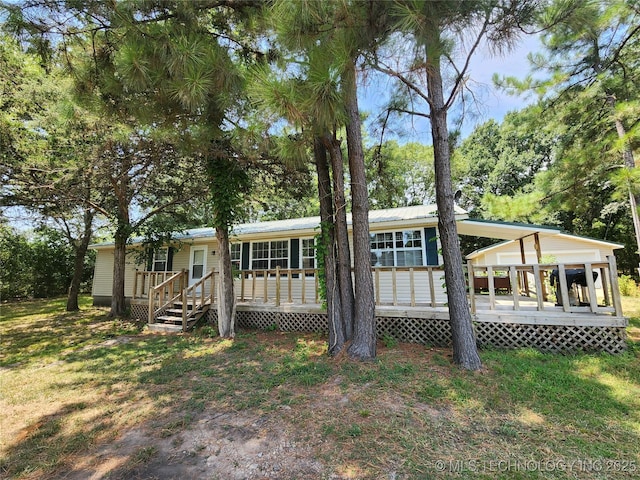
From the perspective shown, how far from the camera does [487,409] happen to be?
3391 millimetres

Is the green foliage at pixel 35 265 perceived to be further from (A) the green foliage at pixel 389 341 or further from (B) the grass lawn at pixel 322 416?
(A) the green foliage at pixel 389 341

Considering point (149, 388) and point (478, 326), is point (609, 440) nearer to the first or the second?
point (478, 326)

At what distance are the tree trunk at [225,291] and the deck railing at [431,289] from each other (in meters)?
1.09

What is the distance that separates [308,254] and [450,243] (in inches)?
236

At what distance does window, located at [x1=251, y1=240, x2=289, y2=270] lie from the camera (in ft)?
34.5

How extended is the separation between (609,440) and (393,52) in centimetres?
528

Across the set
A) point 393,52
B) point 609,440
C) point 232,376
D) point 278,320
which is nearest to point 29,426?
point 232,376

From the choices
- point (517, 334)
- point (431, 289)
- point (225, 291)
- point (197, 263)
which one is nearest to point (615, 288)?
point (517, 334)

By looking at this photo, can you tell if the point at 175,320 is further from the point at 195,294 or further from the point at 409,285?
the point at 409,285

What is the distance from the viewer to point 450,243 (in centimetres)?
476

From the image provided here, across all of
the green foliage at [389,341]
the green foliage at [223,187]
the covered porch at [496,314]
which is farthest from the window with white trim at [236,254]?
the green foliage at [389,341]

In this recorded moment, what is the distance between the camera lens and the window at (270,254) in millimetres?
10516

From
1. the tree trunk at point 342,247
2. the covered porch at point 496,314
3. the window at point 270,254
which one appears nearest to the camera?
the covered porch at point 496,314

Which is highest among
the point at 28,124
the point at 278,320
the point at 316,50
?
the point at 28,124
